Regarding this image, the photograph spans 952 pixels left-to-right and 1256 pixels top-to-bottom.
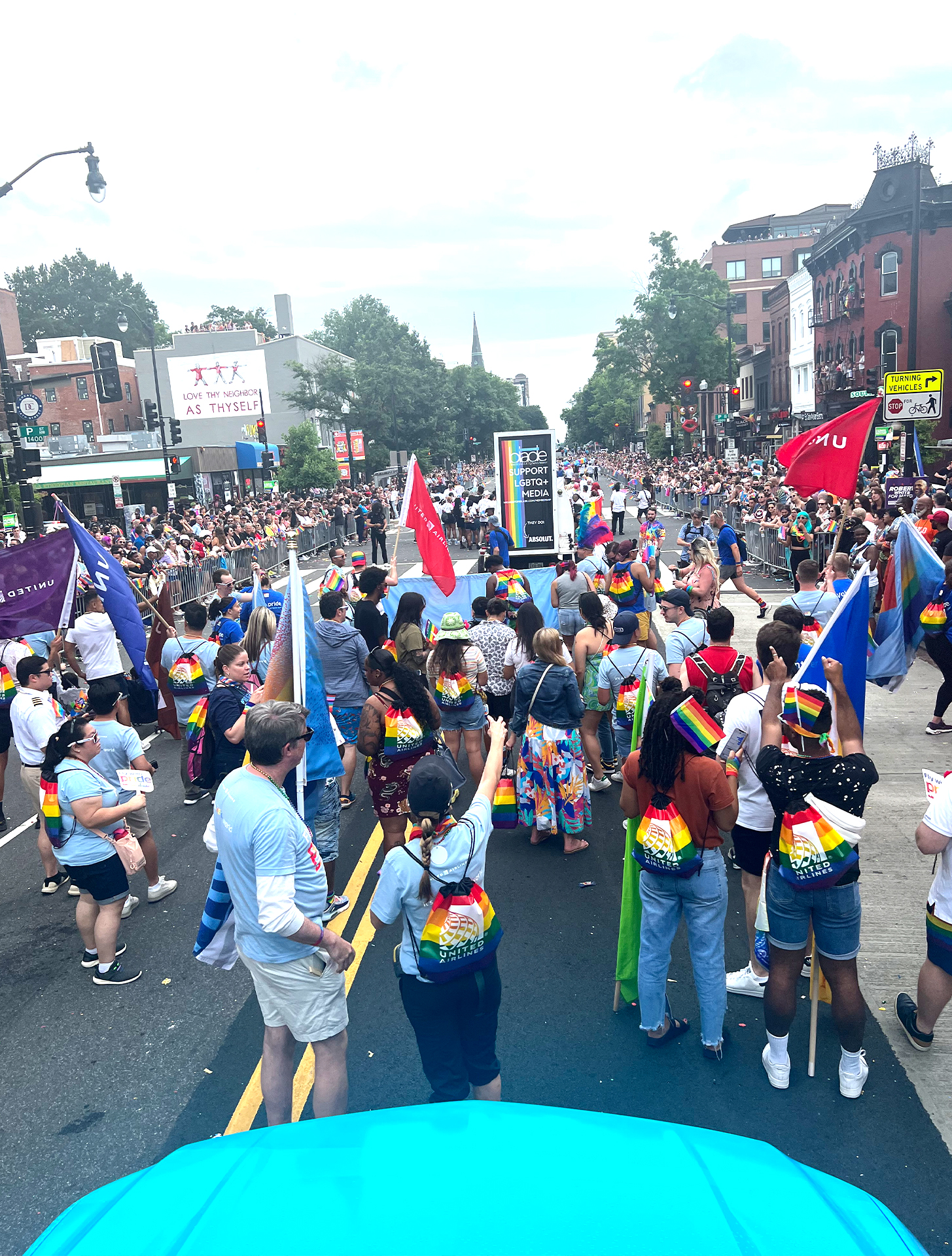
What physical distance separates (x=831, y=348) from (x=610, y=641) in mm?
50675

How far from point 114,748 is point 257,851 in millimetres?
2960

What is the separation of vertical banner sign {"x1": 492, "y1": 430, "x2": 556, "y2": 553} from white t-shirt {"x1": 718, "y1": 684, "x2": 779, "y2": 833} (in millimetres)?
14165

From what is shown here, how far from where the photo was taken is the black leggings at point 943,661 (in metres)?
8.86

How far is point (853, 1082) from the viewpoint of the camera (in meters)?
4.21

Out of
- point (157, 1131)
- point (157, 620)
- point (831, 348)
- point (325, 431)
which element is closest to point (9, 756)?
point (157, 620)

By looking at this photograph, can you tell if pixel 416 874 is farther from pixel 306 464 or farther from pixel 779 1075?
pixel 306 464

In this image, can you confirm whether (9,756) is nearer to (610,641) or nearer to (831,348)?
(610,641)

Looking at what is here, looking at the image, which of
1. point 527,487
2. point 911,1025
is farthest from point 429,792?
point 527,487

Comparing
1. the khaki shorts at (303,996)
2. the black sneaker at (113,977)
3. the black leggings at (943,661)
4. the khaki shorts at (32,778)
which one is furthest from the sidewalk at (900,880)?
the khaki shorts at (32,778)

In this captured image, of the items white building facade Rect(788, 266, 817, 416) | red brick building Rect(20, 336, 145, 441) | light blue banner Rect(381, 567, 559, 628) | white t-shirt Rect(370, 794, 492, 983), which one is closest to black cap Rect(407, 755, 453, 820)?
white t-shirt Rect(370, 794, 492, 983)

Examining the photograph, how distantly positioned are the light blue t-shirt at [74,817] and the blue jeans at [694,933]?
3203 millimetres

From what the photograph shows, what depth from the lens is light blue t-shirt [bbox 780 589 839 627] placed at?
8312 mm

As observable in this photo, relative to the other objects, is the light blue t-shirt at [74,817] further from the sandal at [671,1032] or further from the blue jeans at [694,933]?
the sandal at [671,1032]

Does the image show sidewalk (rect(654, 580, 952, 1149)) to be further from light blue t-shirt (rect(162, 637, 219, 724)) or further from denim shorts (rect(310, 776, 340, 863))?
light blue t-shirt (rect(162, 637, 219, 724))
